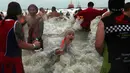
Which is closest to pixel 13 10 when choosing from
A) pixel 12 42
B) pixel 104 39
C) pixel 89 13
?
pixel 12 42

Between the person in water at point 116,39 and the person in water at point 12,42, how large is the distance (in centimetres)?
109

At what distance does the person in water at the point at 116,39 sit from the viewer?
3.64 metres

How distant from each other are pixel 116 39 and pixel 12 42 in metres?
1.44

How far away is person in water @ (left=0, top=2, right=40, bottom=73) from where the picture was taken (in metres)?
4.12

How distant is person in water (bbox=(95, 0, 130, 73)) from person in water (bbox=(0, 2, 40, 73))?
1.09m

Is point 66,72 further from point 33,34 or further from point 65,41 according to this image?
point 33,34

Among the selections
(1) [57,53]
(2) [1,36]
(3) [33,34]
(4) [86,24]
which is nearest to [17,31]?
(2) [1,36]

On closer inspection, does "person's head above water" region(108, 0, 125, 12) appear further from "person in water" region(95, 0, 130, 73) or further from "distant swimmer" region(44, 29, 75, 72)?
"distant swimmer" region(44, 29, 75, 72)

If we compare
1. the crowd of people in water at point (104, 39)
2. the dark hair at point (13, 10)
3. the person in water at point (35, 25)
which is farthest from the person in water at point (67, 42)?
the dark hair at point (13, 10)

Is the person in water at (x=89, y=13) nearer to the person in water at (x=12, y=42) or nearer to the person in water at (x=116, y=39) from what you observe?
the person in water at (x=12, y=42)

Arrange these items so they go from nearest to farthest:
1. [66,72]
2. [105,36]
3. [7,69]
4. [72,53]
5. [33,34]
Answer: [105,36]
[7,69]
[66,72]
[72,53]
[33,34]

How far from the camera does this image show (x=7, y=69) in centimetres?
434

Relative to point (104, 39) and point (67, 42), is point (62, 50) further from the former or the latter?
point (104, 39)

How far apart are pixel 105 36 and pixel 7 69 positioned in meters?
1.53
